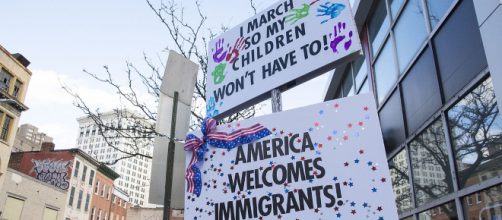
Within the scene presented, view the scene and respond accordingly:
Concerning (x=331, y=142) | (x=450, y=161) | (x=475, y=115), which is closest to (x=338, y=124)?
(x=331, y=142)

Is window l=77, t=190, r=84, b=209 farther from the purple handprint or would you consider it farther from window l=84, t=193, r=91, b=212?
the purple handprint

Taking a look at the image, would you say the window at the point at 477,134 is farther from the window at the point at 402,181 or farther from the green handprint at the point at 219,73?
the green handprint at the point at 219,73

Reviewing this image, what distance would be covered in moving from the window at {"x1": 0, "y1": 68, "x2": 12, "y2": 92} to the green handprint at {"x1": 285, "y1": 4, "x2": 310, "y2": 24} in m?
32.4

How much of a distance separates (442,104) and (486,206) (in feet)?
5.57

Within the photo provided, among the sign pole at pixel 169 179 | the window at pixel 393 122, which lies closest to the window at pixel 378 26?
the window at pixel 393 122

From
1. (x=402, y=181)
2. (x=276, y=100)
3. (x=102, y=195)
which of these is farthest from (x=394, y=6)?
(x=102, y=195)

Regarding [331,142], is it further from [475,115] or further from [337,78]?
[337,78]

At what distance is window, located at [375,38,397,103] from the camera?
821cm

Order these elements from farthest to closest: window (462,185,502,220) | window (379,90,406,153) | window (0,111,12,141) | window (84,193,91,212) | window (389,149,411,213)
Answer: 1. window (84,193,91,212)
2. window (0,111,12,141)
3. window (379,90,406,153)
4. window (389,149,411,213)
5. window (462,185,502,220)

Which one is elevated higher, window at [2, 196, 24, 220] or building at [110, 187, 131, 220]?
building at [110, 187, 131, 220]

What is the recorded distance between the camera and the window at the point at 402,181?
288 inches

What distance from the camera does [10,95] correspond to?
3012 cm

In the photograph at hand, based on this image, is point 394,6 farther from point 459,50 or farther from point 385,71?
point 459,50

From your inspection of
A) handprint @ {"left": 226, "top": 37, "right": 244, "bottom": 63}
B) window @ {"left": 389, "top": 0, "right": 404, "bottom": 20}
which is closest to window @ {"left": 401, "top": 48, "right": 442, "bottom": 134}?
window @ {"left": 389, "top": 0, "right": 404, "bottom": 20}
